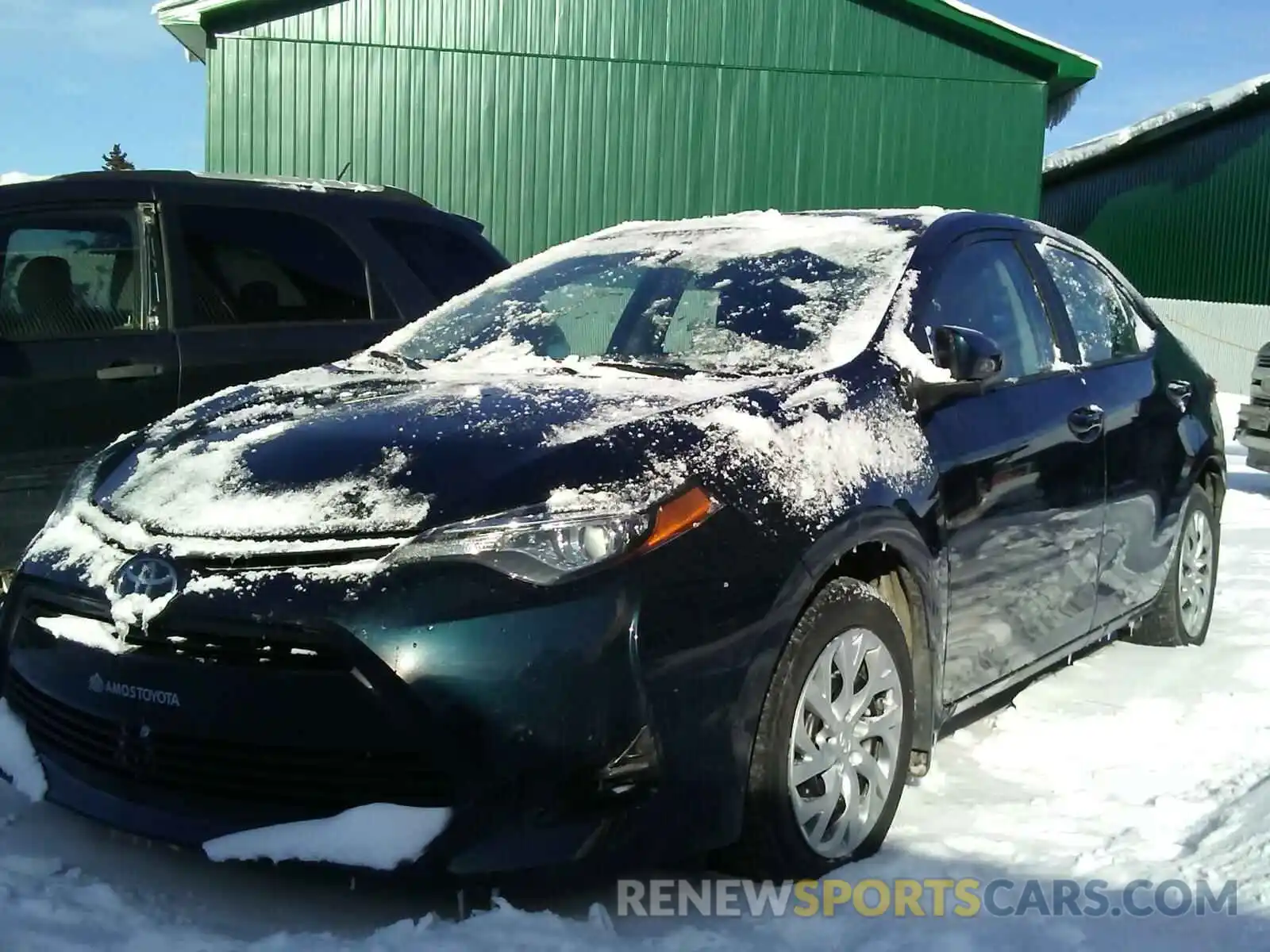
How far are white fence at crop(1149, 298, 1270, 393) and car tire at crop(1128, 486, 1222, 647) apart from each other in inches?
737

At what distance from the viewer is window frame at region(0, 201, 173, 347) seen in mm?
4887

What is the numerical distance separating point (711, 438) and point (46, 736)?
5.11 ft

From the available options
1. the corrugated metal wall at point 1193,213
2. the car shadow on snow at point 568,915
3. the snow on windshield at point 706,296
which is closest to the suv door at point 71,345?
the snow on windshield at point 706,296

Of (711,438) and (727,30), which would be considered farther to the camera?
(727,30)

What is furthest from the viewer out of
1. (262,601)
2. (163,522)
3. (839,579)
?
(839,579)

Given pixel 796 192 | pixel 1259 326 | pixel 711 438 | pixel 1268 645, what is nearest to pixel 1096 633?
pixel 1268 645

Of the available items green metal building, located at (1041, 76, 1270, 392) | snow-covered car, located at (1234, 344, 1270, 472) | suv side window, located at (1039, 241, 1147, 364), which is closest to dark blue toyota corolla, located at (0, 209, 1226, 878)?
suv side window, located at (1039, 241, 1147, 364)

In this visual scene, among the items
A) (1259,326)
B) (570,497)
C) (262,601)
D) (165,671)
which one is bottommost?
(1259,326)

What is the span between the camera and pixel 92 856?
3000 mm

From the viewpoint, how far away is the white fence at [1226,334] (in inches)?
925

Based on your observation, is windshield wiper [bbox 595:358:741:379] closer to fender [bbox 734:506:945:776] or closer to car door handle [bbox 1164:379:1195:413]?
fender [bbox 734:506:945:776]

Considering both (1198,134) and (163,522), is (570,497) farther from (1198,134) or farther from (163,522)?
(1198,134)

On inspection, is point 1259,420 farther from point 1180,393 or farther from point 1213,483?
point 1180,393

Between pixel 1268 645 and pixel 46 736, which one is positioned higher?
pixel 46 736
